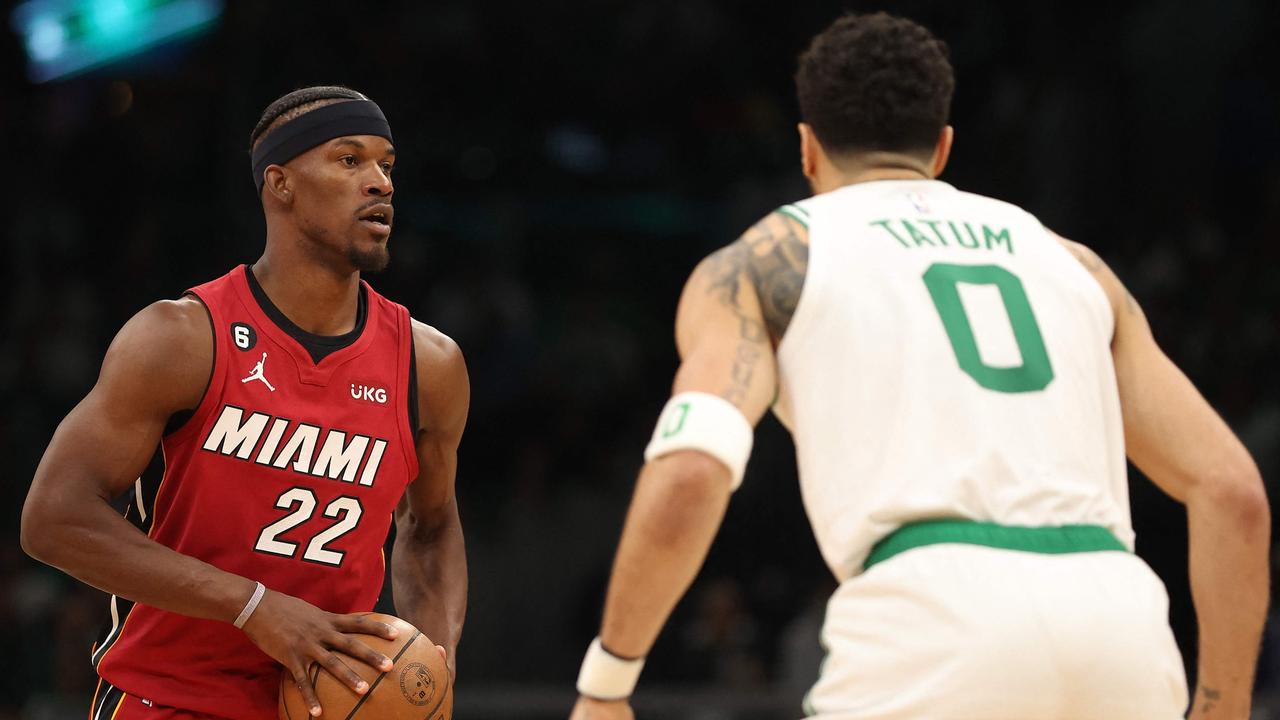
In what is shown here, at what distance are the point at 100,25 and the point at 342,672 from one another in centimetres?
965

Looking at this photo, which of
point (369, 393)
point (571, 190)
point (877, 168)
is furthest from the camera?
point (571, 190)

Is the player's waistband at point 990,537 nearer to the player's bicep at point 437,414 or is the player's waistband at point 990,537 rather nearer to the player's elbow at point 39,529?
the player's bicep at point 437,414

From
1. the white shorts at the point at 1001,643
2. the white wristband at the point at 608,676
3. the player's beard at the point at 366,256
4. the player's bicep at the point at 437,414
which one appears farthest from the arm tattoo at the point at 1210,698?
the player's beard at the point at 366,256

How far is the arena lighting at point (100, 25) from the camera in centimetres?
1203

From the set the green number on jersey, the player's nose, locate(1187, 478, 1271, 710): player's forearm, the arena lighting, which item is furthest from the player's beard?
the arena lighting

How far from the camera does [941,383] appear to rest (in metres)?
2.88

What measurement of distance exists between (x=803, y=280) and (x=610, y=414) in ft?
26.7

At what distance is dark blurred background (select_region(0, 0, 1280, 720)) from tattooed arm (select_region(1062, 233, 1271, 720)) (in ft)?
22.0

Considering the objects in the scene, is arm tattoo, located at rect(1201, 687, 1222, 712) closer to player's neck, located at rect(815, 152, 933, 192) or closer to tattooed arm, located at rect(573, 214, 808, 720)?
tattooed arm, located at rect(573, 214, 808, 720)

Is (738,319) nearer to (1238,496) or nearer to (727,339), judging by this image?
(727,339)

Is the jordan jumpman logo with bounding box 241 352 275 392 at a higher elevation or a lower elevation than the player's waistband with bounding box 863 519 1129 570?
higher

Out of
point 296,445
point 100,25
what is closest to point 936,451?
point 296,445

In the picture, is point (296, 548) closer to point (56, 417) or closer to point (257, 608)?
point (257, 608)

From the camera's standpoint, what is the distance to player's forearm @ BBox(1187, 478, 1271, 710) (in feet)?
10.0
